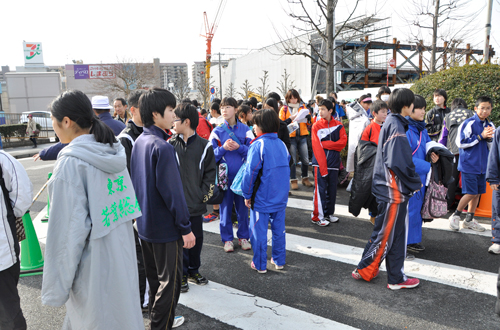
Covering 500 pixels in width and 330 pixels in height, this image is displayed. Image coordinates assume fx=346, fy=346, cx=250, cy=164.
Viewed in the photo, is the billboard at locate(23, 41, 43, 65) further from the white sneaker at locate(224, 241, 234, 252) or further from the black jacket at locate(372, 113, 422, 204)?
the black jacket at locate(372, 113, 422, 204)

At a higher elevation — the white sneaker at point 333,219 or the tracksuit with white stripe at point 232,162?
the tracksuit with white stripe at point 232,162

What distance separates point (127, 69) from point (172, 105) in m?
55.8

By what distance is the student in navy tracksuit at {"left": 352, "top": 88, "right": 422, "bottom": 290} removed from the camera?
3568mm

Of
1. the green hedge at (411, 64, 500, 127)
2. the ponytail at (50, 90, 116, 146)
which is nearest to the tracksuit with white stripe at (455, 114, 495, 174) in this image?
the green hedge at (411, 64, 500, 127)

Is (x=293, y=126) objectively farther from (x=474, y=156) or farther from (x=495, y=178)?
(x=495, y=178)

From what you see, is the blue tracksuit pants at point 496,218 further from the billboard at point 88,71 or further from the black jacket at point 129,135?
the billboard at point 88,71

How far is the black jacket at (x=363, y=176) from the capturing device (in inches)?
194

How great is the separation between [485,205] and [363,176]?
294 centimetres

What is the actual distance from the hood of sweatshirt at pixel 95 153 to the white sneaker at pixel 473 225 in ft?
18.4

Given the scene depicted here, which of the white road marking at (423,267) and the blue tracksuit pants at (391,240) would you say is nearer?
the blue tracksuit pants at (391,240)

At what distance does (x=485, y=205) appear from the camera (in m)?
6.23

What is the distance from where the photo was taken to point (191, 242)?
275 centimetres

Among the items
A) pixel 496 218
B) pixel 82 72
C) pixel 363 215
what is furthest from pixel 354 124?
pixel 82 72

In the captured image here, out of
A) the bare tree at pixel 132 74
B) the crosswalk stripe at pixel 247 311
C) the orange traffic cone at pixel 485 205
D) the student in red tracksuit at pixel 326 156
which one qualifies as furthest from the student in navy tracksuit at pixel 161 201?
the bare tree at pixel 132 74
